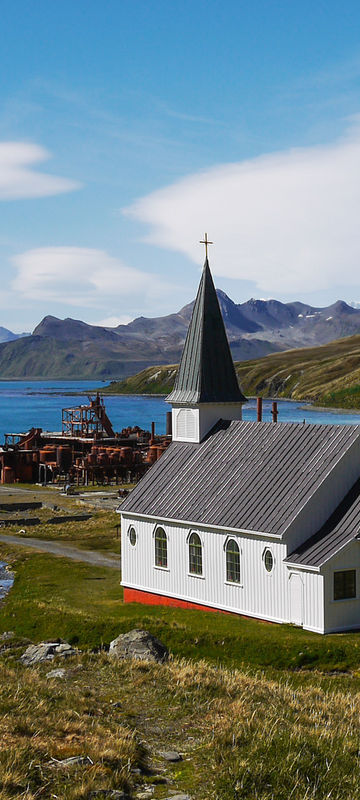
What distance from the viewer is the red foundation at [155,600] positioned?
35122 millimetres

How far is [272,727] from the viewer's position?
14406 mm

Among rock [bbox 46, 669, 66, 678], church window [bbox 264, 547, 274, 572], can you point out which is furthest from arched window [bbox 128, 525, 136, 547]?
rock [bbox 46, 669, 66, 678]

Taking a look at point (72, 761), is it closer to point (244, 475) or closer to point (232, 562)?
point (232, 562)

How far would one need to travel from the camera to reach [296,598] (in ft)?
99.0

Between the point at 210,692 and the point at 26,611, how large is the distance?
804 inches

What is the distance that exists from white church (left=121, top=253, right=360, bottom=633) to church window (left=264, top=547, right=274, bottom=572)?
6 cm

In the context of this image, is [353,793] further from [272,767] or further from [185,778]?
[185,778]

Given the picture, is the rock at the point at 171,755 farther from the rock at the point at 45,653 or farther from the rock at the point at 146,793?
the rock at the point at 45,653

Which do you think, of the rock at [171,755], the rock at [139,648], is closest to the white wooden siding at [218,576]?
the rock at [139,648]

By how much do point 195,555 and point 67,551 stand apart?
20.5 metres

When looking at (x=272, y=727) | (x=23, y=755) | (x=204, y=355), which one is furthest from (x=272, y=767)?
(x=204, y=355)

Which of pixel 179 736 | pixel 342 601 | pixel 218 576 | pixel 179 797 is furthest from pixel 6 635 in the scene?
pixel 179 797

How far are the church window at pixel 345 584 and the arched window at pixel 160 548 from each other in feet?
31.0

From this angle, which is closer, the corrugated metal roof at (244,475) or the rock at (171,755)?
the rock at (171,755)
